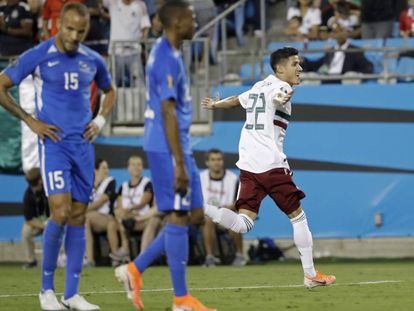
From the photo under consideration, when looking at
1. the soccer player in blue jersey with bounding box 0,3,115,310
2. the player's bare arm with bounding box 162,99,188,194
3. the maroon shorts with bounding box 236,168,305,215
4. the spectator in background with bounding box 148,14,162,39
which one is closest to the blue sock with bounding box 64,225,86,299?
the soccer player in blue jersey with bounding box 0,3,115,310

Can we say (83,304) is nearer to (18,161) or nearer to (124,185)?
(124,185)

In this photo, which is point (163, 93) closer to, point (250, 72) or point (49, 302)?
point (49, 302)

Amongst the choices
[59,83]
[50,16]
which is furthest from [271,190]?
[50,16]

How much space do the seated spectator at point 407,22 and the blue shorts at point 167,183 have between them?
10.6m

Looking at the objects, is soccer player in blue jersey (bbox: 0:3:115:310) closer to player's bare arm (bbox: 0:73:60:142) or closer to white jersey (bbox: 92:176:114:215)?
player's bare arm (bbox: 0:73:60:142)

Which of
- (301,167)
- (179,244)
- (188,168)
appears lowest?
(301,167)

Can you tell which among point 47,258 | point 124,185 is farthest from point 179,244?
point 124,185

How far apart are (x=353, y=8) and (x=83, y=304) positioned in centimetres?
1116

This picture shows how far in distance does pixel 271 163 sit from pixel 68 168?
2.94 m

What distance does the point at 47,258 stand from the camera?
383 inches

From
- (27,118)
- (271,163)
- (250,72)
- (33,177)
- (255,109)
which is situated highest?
(27,118)

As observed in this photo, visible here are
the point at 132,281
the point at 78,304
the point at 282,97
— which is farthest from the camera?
the point at 282,97

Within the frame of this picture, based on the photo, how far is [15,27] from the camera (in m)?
19.6

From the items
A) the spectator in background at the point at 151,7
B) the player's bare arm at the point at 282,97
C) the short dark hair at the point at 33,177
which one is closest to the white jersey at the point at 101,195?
the short dark hair at the point at 33,177
